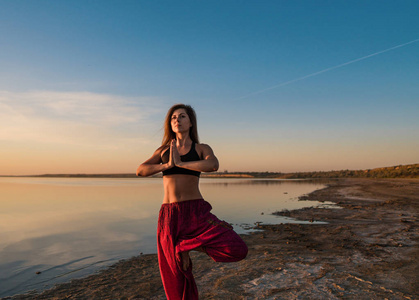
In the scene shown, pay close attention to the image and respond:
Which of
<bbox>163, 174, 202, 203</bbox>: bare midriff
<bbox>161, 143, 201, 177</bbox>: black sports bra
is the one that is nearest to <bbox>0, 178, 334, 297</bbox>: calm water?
<bbox>163, 174, 202, 203</bbox>: bare midriff

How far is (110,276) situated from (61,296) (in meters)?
1.38

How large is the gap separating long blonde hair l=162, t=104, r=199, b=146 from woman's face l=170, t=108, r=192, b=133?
0.22 ft

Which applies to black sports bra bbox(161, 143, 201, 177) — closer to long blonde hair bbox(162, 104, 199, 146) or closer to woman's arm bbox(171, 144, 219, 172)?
woman's arm bbox(171, 144, 219, 172)

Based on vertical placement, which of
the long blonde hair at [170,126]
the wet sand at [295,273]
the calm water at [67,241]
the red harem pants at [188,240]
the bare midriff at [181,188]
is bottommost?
the calm water at [67,241]

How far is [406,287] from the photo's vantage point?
Result: 220 inches

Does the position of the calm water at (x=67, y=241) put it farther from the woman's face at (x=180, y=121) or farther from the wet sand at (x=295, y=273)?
the woman's face at (x=180, y=121)

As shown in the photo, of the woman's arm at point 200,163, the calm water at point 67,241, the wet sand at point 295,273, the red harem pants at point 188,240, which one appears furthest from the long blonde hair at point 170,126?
the calm water at point 67,241

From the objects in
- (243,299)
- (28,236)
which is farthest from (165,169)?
(28,236)

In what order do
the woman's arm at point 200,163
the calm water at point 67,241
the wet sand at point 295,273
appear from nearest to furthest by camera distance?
the woman's arm at point 200,163 → the wet sand at point 295,273 → the calm water at point 67,241

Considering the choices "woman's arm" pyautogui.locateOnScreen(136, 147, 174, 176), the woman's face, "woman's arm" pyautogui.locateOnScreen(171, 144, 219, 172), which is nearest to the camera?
"woman's arm" pyautogui.locateOnScreen(171, 144, 219, 172)

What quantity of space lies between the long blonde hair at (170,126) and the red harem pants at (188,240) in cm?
85

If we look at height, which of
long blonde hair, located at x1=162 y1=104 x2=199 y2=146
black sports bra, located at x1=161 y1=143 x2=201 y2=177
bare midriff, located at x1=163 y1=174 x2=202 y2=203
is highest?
long blonde hair, located at x1=162 y1=104 x2=199 y2=146

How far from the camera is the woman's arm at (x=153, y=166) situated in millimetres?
3355

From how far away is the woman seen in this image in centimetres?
306
